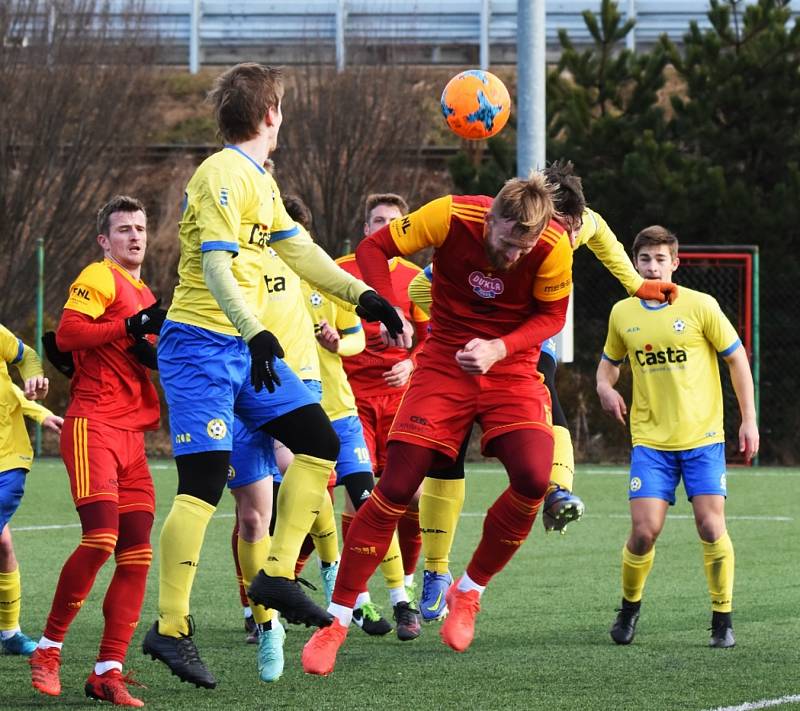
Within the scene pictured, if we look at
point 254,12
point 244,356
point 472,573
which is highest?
point 254,12

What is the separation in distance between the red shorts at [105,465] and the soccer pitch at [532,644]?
0.77m

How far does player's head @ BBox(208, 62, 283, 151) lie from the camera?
5754 mm

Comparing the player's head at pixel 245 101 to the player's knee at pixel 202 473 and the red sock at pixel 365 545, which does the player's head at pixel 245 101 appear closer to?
the player's knee at pixel 202 473

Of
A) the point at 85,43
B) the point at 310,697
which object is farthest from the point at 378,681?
the point at 85,43

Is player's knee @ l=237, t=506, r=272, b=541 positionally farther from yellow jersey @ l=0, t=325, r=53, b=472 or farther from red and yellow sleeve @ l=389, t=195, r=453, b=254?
red and yellow sleeve @ l=389, t=195, r=453, b=254

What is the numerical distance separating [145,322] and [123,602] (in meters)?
1.13

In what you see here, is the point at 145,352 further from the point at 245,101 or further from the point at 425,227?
the point at 425,227

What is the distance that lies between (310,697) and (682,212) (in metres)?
13.5

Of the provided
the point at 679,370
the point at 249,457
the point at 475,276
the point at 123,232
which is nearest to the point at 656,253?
the point at 679,370

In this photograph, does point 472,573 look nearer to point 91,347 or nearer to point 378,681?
point 378,681

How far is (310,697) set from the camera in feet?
18.8

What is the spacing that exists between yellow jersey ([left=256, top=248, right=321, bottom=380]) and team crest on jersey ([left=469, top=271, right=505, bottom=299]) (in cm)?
102

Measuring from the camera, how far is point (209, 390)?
567 centimetres

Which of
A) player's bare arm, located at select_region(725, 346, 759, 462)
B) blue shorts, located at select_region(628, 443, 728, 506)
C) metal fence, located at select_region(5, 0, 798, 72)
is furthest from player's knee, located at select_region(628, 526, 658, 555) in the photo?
metal fence, located at select_region(5, 0, 798, 72)
